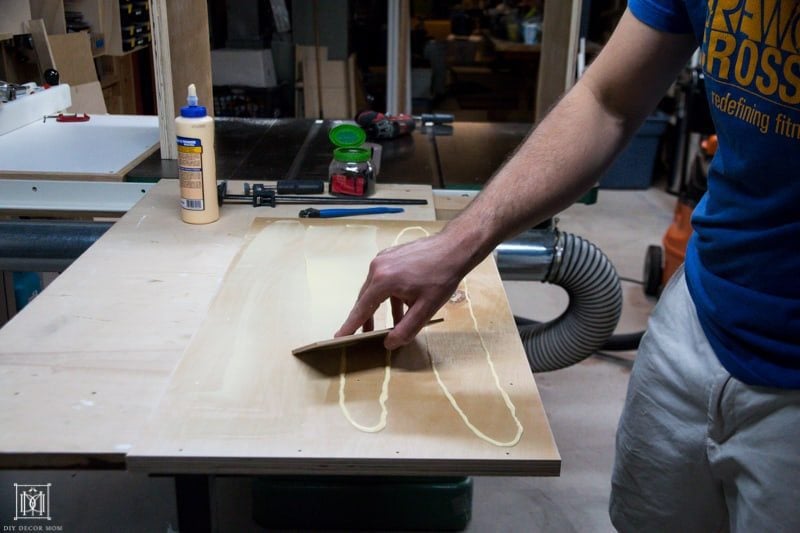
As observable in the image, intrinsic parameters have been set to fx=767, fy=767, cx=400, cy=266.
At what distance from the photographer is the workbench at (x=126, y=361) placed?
0.73 m

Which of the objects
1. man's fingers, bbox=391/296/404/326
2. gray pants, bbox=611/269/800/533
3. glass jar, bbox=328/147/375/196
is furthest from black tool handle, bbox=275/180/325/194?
gray pants, bbox=611/269/800/533

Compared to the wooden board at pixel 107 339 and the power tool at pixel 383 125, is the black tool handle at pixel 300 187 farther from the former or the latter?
the power tool at pixel 383 125

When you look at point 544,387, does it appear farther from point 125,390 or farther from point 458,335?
point 125,390

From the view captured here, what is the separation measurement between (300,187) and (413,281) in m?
0.69

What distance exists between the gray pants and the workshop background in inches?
22.5

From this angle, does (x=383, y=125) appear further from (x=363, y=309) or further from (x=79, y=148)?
(x=363, y=309)

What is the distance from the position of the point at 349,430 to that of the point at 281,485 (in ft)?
3.19

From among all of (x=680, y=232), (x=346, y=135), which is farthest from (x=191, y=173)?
(x=680, y=232)

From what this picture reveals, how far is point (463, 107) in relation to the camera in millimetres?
4375

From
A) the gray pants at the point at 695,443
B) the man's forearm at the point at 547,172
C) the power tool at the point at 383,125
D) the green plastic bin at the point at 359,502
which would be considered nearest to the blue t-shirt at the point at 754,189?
the gray pants at the point at 695,443

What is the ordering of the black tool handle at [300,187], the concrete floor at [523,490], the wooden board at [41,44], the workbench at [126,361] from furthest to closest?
1. the wooden board at [41,44]
2. the concrete floor at [523,490]
3. the black tool handle at [300,187]
4. the workbench at [126,361]

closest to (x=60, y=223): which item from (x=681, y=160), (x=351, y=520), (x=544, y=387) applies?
(x=351, y=520)

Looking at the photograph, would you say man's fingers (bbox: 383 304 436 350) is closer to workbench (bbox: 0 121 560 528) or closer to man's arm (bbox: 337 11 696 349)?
man's arm (bbox: 337 11 696 349)

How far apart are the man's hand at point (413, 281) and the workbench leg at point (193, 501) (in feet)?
0.92
